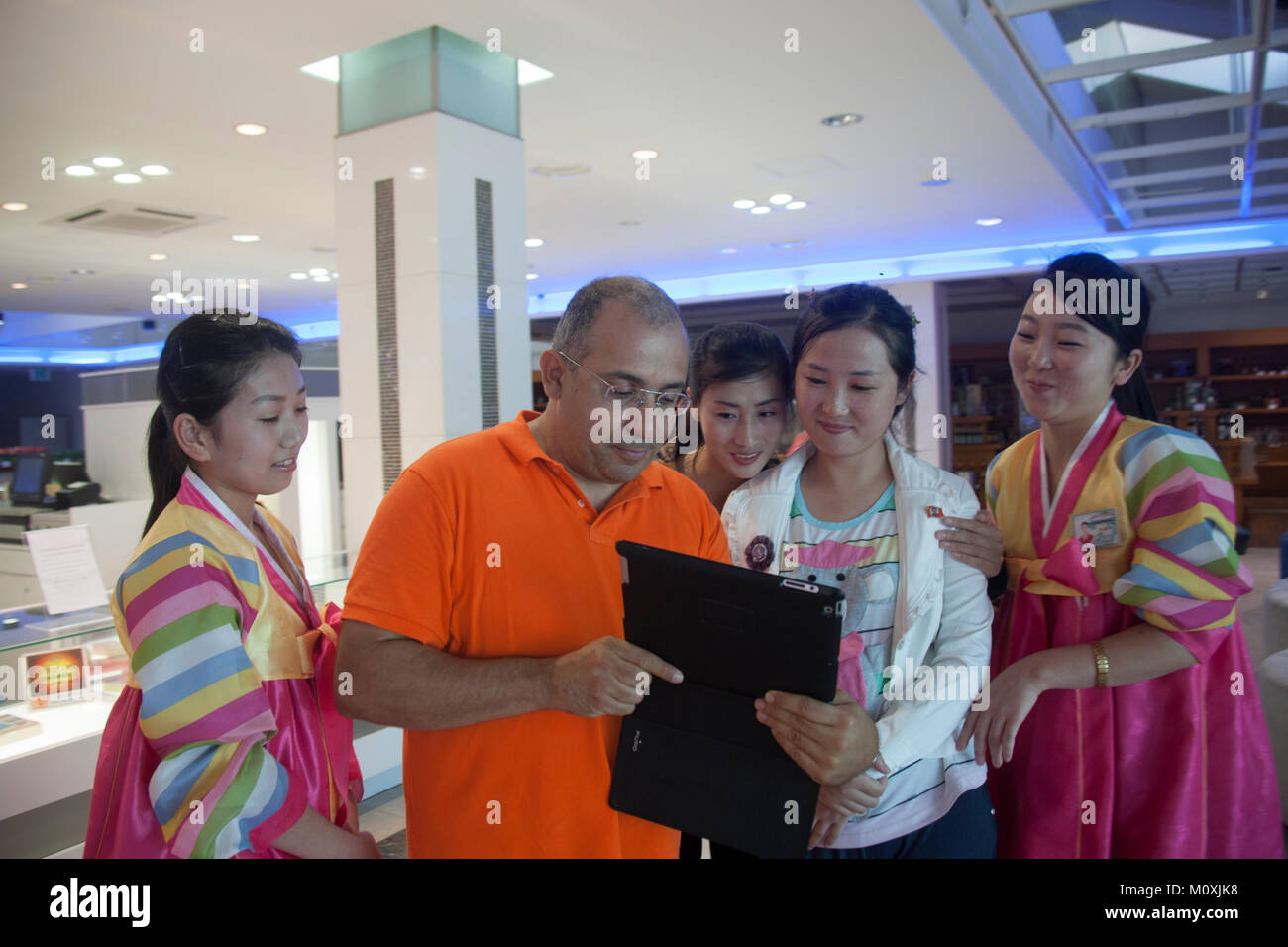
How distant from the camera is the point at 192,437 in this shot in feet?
4.66

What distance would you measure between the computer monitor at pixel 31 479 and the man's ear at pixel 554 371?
6589mm

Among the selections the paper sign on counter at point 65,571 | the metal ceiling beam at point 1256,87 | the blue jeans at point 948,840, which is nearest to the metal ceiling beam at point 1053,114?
the metal ceiling beam at point 1256,87

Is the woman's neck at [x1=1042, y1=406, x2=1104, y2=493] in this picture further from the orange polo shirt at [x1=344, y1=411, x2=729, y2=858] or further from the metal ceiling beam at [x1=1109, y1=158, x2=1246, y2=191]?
the metal ceiling beam at [x1=1109, y1=158, x2=1246, y2=191]

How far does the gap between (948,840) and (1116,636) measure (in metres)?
0.47

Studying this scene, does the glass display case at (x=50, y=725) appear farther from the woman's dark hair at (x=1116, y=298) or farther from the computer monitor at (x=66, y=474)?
the computer monitor at (x=66, y=474)

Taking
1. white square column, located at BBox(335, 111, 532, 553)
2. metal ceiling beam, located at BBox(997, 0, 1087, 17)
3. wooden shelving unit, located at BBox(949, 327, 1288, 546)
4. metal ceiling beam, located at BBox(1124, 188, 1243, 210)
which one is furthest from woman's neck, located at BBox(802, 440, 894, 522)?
wooden shelving unit, located at BBox(949, 327, 1288, 546)

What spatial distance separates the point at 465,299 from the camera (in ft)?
12.5

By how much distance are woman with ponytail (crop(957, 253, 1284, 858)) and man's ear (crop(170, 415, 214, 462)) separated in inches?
53.7

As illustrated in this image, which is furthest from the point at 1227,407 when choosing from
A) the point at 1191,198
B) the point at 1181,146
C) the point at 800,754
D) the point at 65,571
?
the point at 65,571

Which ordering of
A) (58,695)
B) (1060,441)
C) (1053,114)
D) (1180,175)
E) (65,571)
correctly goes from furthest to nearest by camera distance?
(1180,175) → (1053,114) → (65,571) → (58,695) → (1060,441)

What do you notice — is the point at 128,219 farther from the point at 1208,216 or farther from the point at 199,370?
the point at 1208,216

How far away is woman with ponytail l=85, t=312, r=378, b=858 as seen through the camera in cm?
123

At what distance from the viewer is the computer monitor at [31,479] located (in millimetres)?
6637
